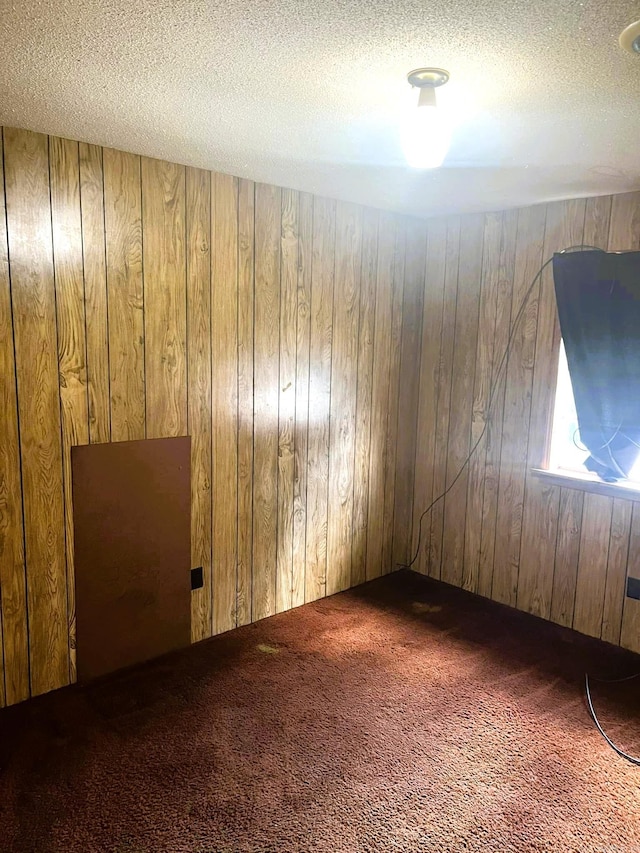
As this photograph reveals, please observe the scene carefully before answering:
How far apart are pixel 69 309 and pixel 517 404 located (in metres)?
2.32

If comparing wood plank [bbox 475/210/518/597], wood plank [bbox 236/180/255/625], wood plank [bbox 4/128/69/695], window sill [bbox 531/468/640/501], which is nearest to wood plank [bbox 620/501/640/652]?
window sill [bbox 531/468/640/501]

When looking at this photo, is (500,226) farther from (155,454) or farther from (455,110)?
(155,454)

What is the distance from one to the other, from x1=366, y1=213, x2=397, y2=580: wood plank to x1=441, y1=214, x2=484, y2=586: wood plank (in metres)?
0.40

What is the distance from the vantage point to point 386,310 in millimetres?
3676

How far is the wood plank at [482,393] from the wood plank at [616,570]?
760 mm

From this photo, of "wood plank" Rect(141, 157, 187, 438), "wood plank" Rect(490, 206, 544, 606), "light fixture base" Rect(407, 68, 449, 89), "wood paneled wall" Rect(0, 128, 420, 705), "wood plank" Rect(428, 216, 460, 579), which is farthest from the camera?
"wood plank" Rect(428, 216, 460, 579)

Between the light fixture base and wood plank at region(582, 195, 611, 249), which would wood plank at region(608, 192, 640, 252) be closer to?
wood plank at region(582, 195, 611, 249)

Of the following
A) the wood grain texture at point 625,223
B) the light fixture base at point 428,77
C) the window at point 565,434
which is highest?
the light fixture base at point 428,77

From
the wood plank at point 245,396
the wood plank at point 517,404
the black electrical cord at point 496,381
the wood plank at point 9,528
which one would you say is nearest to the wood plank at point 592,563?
the wood plank at point 517,404

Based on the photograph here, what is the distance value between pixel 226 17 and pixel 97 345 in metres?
1.44

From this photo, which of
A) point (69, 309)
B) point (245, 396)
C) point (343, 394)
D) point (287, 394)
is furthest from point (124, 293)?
point (343, 394)

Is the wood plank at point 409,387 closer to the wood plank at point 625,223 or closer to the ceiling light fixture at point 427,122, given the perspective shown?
the wood plank at point 625,223

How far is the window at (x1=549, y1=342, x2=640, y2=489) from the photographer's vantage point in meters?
3.18

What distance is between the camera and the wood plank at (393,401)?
3.70 meters
